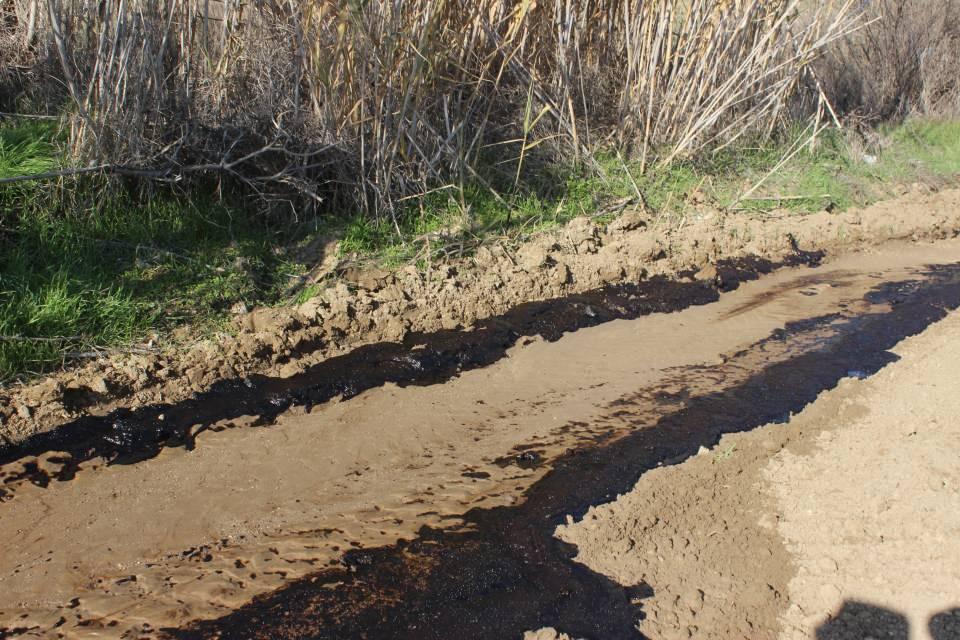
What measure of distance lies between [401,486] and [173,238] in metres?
2.38

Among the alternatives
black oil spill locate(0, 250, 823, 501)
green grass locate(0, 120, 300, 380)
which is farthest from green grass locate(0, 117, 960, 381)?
black oil spill locate(0, 250, 823, 501)

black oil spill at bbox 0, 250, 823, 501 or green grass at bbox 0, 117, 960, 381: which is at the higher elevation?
green grass at bbox 0, 117, 960, 381

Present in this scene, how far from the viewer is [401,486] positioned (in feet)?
10.7

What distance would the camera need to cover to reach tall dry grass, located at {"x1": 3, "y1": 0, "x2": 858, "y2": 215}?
4496 millimetres

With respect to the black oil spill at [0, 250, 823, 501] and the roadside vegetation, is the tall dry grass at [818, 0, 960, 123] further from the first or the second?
the black oil spill at [0, 250, 823, 501]

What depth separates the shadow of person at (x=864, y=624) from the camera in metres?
2.32

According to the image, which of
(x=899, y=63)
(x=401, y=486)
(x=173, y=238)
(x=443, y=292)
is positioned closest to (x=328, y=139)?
(x=173, y=238)

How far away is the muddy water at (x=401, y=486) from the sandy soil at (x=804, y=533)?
188 millimetres

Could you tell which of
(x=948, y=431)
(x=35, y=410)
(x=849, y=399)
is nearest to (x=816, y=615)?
(x=948, y=431)

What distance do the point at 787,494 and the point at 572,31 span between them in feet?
14.0

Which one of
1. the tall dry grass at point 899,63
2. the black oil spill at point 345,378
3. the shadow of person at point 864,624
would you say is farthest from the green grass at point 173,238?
the tall dry grass at point 899,63

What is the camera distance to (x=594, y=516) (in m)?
2.97

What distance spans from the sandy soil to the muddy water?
188mm

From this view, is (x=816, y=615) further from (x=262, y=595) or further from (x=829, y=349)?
(x=829, y=349)
